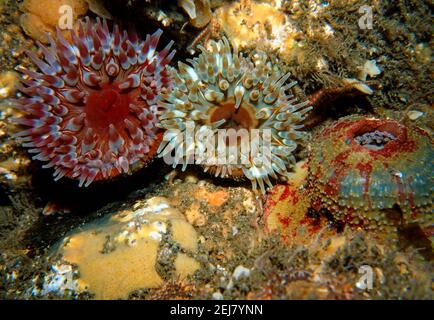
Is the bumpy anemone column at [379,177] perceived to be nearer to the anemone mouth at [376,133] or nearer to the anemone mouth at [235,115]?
the anemone mouth at [376,133]

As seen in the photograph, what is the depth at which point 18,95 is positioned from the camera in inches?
151

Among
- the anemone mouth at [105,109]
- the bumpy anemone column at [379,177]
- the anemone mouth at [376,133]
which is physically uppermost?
the anemone mouth at [105,109]

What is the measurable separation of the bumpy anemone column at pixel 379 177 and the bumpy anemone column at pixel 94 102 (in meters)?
2.14

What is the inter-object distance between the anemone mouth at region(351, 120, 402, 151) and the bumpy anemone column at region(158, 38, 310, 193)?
27.1 inches

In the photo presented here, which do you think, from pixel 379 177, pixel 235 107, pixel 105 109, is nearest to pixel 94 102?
pixel 105 109

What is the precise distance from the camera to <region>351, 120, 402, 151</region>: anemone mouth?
3383 mm

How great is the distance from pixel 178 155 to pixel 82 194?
5.47ft

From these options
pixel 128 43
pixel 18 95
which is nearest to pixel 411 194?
pixel 128 43

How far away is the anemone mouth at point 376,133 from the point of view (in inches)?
133

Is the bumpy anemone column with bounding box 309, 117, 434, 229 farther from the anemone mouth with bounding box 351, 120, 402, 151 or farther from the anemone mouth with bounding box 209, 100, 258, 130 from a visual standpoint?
the anemone mouth with bounding box 209, 100, 258, 130

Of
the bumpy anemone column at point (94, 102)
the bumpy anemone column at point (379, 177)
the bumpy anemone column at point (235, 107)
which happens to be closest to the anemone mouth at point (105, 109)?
the bumpy anemone column at point (94, 102)

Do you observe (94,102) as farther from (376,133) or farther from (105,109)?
(376,133)

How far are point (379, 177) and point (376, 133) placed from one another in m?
0.70

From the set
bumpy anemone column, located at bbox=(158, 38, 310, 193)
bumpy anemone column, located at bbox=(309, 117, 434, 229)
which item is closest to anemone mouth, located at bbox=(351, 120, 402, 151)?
bumpy anemone column, located at bbox=(309, 117, 434, 229)
